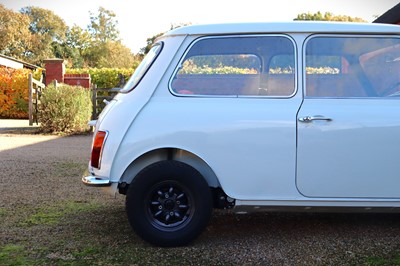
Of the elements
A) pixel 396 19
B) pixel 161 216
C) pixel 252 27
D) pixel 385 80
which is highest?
pixel 396 19

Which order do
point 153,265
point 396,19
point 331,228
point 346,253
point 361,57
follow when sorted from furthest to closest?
point 396,19 < point 331,228 < point 361,57 < point 346,253 < point 153,265

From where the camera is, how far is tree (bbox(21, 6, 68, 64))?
172 ft

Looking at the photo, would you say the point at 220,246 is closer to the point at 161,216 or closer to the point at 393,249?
the point at 161,216

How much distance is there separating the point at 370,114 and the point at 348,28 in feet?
2.53

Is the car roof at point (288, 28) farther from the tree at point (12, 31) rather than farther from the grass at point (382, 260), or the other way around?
the tree at point (12, 31)

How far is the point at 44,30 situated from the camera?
58.3 meters

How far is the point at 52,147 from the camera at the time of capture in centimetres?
1031

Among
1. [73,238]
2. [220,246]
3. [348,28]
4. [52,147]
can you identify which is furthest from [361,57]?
[52,147]

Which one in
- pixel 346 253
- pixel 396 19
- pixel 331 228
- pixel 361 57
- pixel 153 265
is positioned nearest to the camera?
pixel 153 265

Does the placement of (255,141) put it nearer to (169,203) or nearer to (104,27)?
(169,203)

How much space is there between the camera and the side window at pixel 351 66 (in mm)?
4043

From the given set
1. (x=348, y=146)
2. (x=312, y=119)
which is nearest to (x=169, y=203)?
(x=312, y=119)

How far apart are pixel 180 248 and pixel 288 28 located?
82.1 inches

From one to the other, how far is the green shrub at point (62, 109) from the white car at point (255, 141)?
9155 mm
